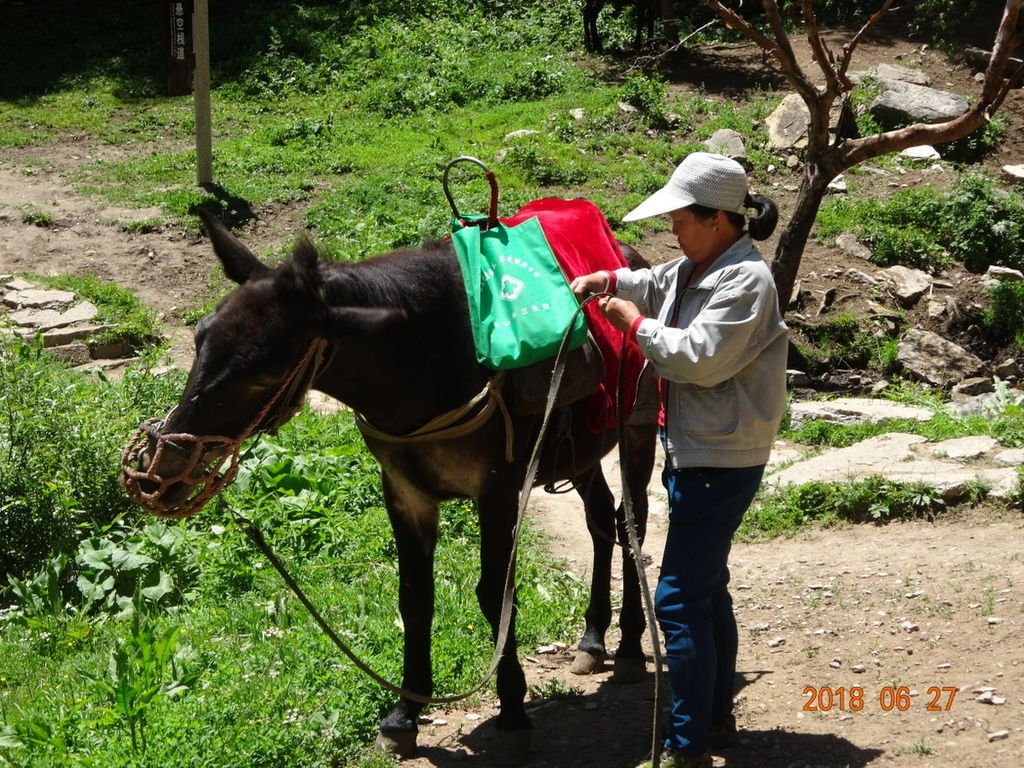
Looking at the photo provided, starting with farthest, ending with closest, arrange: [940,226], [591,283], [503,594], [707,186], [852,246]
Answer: [940,226], [852,246], [503,594], [591,283], [707,186]

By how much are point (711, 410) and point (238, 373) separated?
4.99 feet

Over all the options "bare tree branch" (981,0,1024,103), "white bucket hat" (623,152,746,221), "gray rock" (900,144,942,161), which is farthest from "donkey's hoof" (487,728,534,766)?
"gray rock" (900,144,942,161)

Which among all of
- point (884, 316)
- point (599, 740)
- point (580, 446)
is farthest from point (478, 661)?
point (884, 316)

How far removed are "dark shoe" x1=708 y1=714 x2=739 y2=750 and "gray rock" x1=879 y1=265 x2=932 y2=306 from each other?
302 inches

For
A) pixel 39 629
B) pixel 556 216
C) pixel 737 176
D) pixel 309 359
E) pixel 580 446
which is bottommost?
pixel 39 629

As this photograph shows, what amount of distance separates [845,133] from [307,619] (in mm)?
10006

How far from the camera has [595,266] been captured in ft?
15.7

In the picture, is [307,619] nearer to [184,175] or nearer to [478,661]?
[478,661]

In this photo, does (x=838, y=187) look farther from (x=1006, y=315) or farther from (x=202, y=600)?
(x=202, y=600)

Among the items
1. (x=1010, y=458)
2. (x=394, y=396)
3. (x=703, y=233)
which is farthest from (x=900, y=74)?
(x=394, y=396)

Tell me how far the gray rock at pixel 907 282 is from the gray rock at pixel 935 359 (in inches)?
32.5

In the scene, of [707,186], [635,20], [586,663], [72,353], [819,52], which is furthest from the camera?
[635,20]

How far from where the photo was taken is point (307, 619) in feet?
18.2

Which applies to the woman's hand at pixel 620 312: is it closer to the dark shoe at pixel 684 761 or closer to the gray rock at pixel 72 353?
the dark shoe at pixel 684 761
